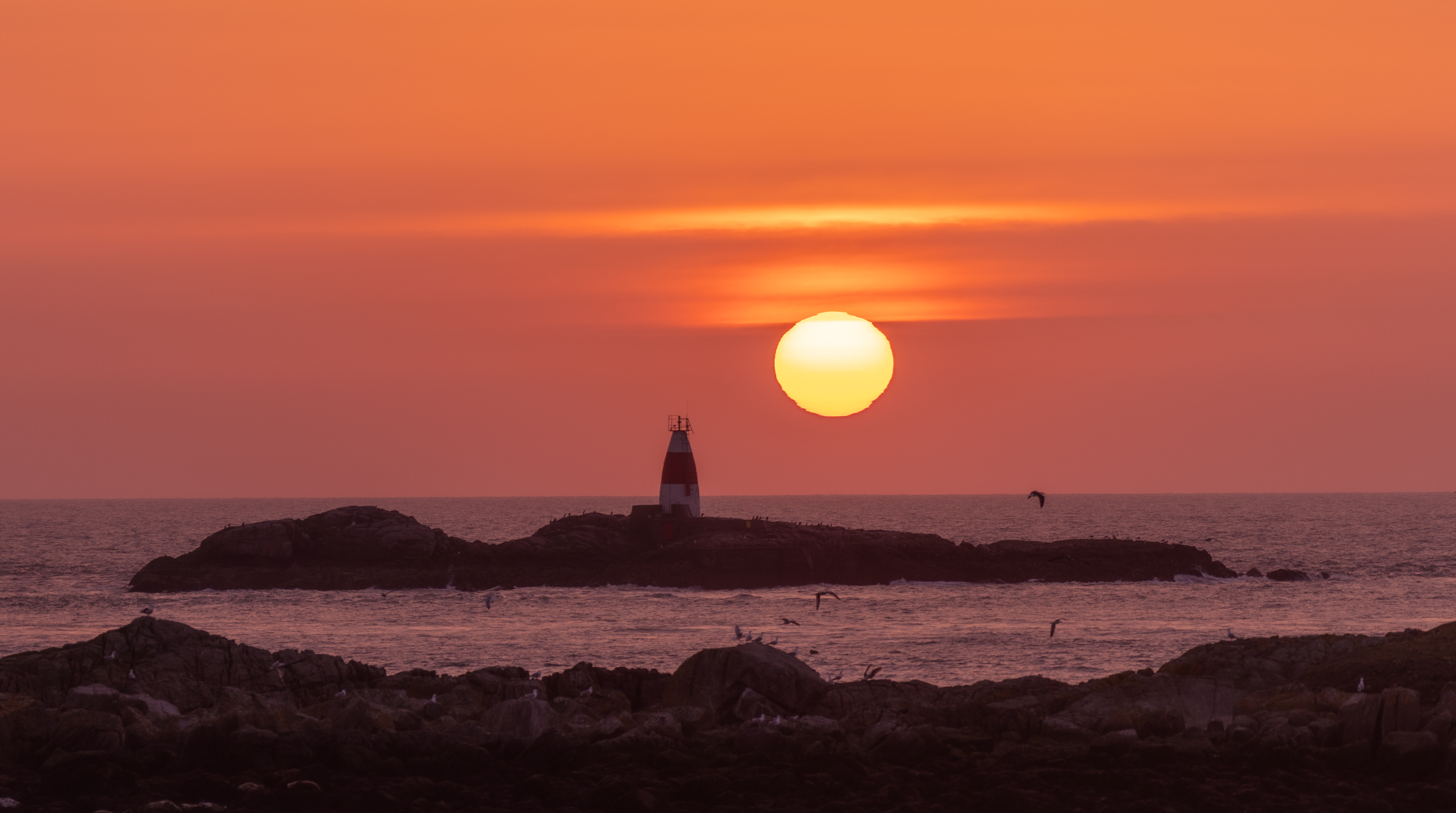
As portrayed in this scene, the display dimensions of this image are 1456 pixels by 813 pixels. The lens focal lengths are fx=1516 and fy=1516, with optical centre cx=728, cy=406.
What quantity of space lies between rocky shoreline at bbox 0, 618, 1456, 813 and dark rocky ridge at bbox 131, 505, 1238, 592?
46.9 m

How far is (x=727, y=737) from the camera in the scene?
75.4ft

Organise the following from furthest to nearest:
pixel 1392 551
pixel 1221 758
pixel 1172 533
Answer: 1. pixel 1172 533
2. pixel 1392 551
3. pixel 1221 758

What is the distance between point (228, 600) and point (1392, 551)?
8061 centimetres

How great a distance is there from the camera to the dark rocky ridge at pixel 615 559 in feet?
246

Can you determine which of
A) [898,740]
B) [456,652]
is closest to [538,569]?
[456,652]

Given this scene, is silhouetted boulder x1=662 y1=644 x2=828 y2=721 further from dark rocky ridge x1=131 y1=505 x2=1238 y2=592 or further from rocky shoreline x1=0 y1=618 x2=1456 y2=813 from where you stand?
dark rocky ridge x1=131 y1=505 x2=1238 y2=592

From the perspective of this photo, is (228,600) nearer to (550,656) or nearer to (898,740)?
(550,656)

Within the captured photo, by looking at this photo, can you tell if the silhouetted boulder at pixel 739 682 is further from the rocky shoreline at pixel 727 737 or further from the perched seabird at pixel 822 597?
the perched seabird at pixel 822 597

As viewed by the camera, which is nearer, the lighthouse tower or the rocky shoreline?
the rocky shoreline

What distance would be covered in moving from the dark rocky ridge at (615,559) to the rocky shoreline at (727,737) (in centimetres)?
4695

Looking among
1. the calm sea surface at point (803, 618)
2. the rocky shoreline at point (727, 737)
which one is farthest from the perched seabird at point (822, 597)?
the rocky shoreline at point (727, 737)

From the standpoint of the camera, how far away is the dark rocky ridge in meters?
75.0

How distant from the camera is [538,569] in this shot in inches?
3004

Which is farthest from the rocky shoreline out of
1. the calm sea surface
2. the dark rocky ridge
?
the dark rocky ridge
